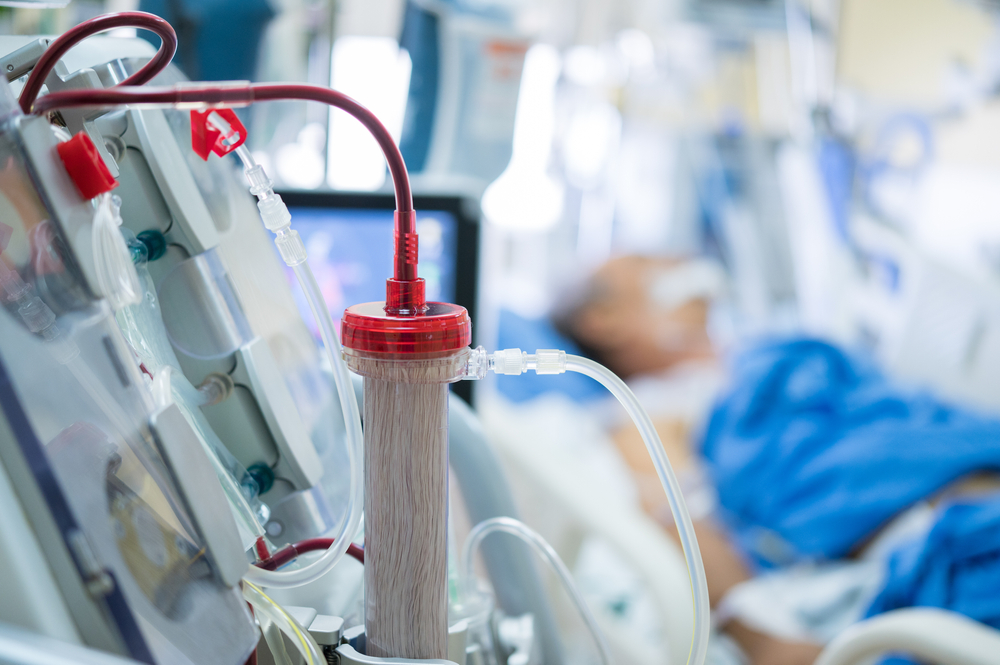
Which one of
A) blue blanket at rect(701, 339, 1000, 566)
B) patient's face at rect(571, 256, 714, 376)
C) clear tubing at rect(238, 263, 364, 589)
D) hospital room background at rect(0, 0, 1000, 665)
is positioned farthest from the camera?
patient's face at rect(571, 256, 714, 376)

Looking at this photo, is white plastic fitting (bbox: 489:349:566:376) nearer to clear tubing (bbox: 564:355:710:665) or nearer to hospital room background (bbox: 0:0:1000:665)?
clear tubing (bbox: 564:355:710:665)

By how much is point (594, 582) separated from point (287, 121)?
4.91ft

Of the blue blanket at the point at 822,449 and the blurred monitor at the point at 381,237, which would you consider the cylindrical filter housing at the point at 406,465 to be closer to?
the blurred monitor at the point at 381,237

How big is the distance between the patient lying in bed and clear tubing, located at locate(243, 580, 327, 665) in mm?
1229

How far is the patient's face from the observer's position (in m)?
2.76

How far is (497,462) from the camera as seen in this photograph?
638 mm

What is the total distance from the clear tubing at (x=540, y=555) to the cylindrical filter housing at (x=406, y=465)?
0.16m

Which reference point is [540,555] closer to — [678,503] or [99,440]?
[678,503]

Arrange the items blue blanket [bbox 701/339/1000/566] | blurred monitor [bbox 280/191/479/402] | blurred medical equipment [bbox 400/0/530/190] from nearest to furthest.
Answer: blurred monitor [bbox 280/191/479/402] < blue blanket [bbox 701/339/1000/566] < blurred medical equipment [bbox 400/0/530/190]

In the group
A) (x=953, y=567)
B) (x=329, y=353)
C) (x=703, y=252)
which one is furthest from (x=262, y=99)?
(x=703, y=252)

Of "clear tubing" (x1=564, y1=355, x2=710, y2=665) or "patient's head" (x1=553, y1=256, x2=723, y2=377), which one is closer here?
"clear tubing" (x1=564, y1=355, x2=710, y2=665)

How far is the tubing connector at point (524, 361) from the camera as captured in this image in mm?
415

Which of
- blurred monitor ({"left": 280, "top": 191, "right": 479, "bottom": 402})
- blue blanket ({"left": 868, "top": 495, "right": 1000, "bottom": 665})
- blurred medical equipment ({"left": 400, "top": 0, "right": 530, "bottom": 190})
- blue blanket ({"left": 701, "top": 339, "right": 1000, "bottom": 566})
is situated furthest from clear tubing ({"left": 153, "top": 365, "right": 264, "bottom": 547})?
blurred medical equipment ({"left": 400, "top": 0, "right": 530, "bottom": 190})

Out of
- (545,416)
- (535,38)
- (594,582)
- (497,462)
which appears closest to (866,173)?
(535,38)
